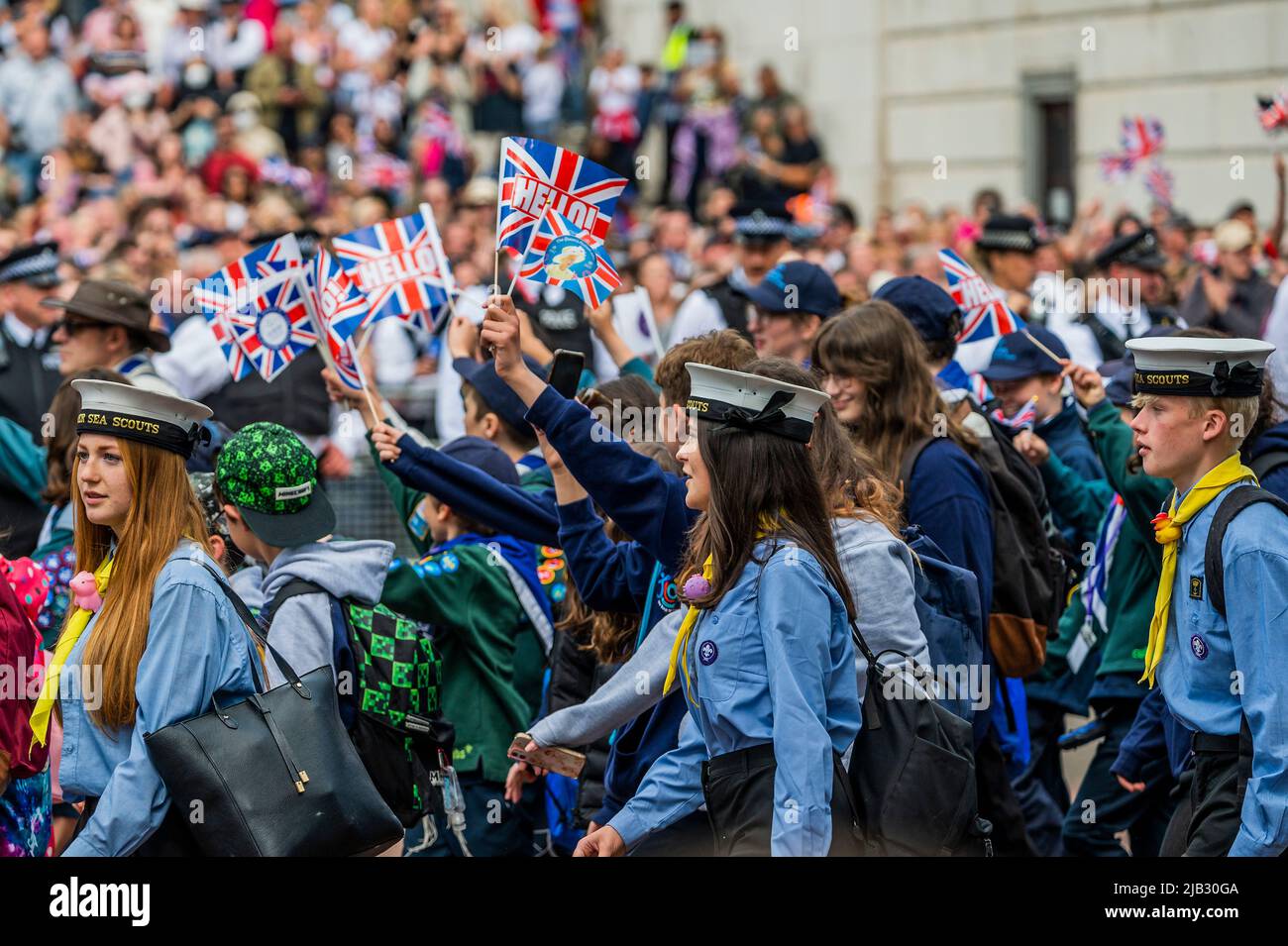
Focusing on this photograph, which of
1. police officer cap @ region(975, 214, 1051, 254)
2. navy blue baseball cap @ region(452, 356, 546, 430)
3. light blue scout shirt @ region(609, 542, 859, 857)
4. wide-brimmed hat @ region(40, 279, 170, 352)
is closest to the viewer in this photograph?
light blue scout shirt @ region(609, 542, 859, 857)

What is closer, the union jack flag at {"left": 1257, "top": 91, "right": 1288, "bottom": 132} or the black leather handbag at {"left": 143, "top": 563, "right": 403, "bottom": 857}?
the black leather handbag at {"left": 143, "top": 563, "right": 403, "bottom": 857}

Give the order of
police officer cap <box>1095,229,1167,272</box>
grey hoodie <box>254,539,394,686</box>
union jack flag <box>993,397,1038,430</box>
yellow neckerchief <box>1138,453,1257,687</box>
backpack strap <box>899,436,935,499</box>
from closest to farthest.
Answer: yellow neckerchief <box>1138,453,1257,687</box> < grey hoodie <box>254,539,394,686</box> < backpack strap <box>899,436,935,499</box> < union jack flag <box>993,397,1038,430</box> < police officer cap <box>1095,229,1167,272</box>

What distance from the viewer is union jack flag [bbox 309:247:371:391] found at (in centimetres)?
601

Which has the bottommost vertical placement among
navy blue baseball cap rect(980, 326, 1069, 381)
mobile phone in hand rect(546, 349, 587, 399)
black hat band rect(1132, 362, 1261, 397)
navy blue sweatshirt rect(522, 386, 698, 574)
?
navy blue sweatshirt rect(522, 386, 698, 574)

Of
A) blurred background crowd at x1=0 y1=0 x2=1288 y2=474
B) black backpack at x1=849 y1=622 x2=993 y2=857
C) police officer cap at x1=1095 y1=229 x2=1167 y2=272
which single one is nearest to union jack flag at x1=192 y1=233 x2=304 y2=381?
black backpack at x1=849 y1=622 x2=993 y2=857

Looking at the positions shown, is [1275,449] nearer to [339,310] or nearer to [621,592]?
[621,592]

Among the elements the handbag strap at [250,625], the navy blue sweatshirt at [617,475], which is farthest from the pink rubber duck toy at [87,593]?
Answer: the navy blue sweatshirt at [617,475]

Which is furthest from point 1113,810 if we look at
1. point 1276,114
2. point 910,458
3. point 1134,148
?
point 1134,148

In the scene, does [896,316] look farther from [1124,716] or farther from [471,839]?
[471,839]

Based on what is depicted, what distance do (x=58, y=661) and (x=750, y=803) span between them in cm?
168

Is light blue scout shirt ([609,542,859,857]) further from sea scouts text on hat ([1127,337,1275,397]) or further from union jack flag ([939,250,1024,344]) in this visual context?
union jack flag ([939,250,1024,344])

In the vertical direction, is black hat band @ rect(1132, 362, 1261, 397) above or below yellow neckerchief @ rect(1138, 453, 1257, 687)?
above

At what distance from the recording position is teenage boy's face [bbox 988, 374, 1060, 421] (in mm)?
6770
